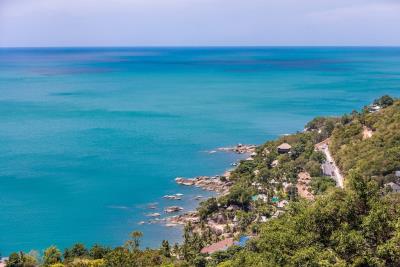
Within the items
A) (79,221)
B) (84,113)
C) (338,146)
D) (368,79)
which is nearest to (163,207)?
(79,221)

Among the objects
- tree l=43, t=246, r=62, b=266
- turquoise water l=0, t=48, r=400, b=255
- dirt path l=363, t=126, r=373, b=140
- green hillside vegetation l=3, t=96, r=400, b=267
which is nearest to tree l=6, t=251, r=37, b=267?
green hillside vegetation l=3, t=96, r=400, b=267

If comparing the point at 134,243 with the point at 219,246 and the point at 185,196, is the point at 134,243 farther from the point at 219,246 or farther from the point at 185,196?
the point at 185,196

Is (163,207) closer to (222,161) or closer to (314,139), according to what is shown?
(222,161)

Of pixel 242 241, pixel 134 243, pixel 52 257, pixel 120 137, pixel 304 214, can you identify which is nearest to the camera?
pixel 304 214

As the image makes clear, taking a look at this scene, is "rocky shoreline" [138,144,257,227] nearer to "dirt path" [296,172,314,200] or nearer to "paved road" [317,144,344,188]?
"dirt path" [296,172,314,200]

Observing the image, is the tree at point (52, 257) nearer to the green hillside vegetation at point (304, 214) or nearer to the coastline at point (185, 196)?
the green hillside vegetation at point (304, 214)

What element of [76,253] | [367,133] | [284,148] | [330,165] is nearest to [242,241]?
[76,253]
